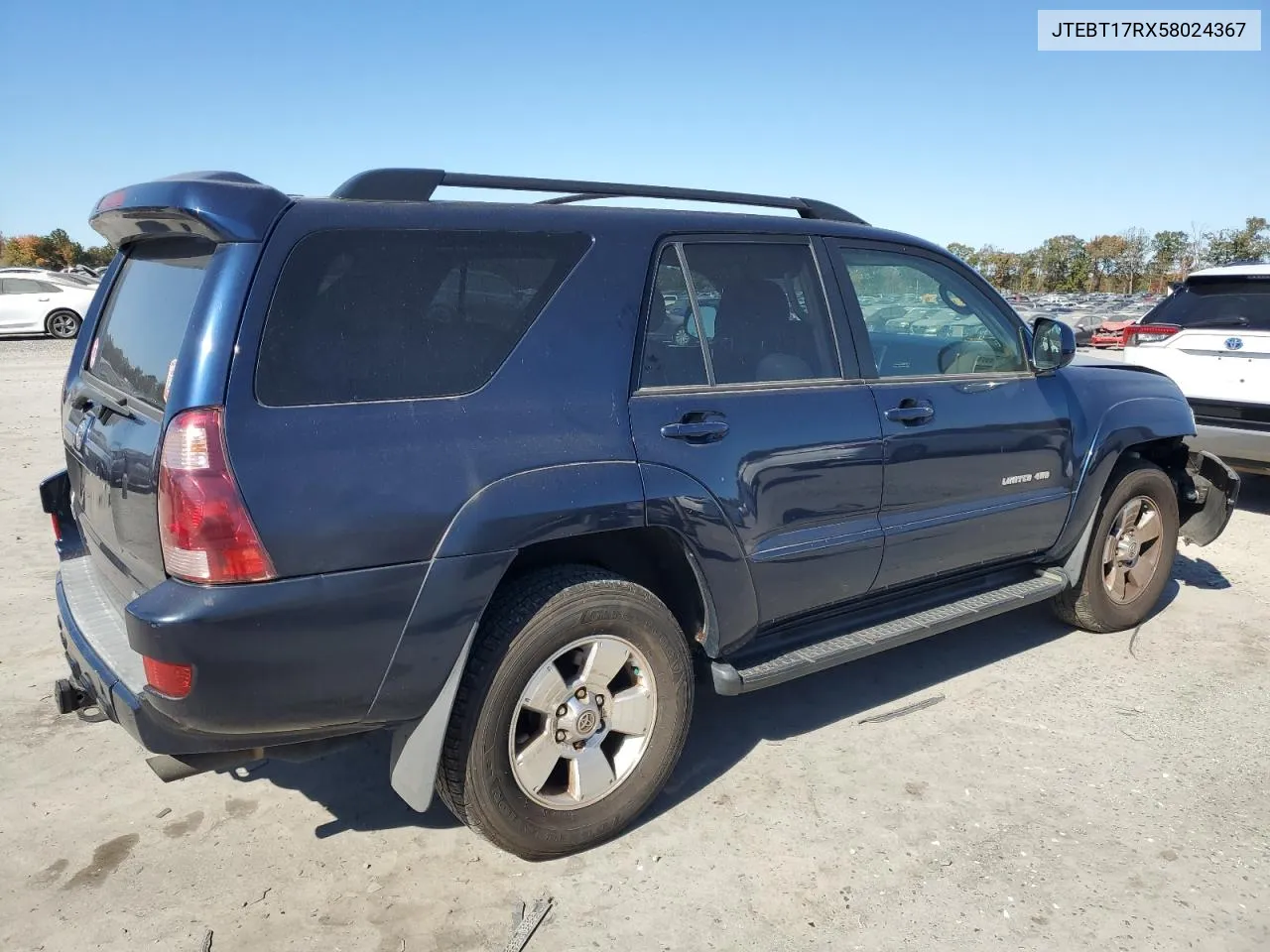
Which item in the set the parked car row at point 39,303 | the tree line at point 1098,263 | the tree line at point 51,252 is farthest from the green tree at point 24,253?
the tree line at point 1098,263

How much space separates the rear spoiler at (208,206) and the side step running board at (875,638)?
6.37ft

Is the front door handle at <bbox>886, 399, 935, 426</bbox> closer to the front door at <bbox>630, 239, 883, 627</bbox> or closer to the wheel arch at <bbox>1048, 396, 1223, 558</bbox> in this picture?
the front door at <bbox>630, 239, 883, 627</bbox>

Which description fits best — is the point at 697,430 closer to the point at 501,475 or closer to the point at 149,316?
the point at 501,475

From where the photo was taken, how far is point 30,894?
273 cm

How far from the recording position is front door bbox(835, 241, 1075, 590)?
3.63 m

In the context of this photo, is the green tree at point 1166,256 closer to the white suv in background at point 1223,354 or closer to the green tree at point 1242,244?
the green tree at point 1242,244

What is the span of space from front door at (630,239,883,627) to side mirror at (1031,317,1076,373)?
3.66ft

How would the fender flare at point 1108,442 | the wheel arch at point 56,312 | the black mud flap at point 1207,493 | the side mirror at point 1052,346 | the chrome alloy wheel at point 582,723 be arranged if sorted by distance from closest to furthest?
the chrome alloy wheel at point 582,723
the side mirror at point 1052,346
the fender flare at point 1108,442
the black mud flap at point 1207,493
the wheel arch at point 56,312

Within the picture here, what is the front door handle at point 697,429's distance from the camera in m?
2.98

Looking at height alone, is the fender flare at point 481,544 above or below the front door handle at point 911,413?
below

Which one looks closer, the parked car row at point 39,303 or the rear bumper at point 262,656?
the rear bumper at point 262,656

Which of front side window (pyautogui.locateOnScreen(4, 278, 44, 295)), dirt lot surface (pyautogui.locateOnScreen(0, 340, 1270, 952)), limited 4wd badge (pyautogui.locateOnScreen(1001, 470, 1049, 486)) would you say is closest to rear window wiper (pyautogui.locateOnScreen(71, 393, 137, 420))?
dirt lot surface (pyautogui.locateOnScreen(0, 340, 1270, 952))

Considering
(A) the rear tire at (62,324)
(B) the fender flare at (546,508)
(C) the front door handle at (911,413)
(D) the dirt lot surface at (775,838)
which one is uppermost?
(A) the rear tire at (62,324)

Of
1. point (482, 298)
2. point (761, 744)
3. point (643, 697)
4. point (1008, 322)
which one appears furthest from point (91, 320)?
point (1008, 322)
